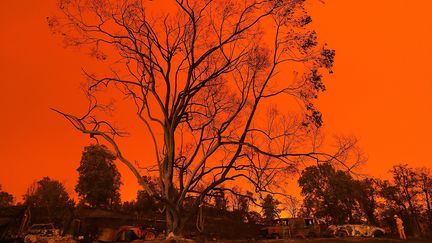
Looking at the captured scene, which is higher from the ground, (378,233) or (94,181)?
(94,181)

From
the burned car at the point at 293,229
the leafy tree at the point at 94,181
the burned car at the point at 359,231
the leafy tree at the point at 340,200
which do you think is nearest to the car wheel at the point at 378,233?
the burned car at the point at 359,231

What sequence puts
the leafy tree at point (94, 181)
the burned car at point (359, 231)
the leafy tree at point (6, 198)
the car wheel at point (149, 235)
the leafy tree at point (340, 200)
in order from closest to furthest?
1. the car wheel at point (149, 235)
2. the burned car at point (359, 231)
3. the leafy tree at point (94, 181)
4. the leafy tree at point (340, 200)
5. the leafy tree at point (6, 198)

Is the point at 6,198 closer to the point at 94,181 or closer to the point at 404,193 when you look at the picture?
the point at 94,181

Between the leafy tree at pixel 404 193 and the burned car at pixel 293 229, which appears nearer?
the burned car at pixel 293 229

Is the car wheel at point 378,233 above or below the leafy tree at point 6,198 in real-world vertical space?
below

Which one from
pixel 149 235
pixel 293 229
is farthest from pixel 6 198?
pixel 293 229

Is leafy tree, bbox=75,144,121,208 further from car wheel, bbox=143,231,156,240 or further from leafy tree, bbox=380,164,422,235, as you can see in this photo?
leafy tree, bbox=380,164,422,235

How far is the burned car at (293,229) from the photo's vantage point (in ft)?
103

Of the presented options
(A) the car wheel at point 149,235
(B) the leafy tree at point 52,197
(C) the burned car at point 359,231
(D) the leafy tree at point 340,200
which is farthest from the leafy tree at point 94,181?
(C) the burned car at point 359,231

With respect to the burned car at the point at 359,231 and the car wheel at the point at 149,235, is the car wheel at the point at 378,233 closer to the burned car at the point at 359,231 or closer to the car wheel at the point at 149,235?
the burned car at the point at 359,231

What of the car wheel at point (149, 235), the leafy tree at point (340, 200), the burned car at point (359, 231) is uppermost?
the leafy tree at point (340, 200)

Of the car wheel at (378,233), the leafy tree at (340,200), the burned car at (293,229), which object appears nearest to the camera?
the burned car at (293,229)

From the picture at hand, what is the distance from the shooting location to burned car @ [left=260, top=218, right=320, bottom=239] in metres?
31.3

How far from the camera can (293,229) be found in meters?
31.7
